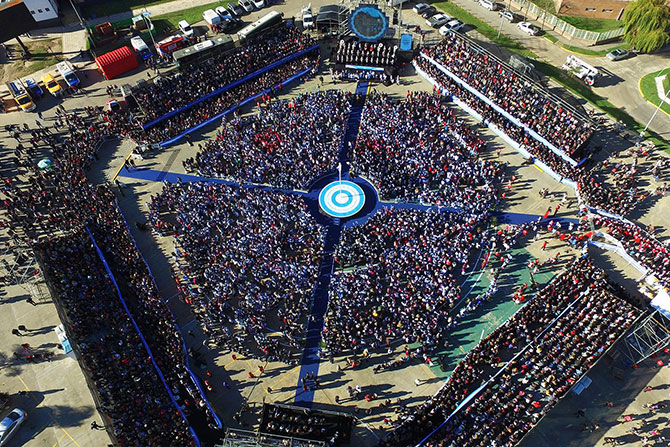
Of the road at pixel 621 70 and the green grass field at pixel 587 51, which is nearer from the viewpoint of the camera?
the road at pixel 621 70

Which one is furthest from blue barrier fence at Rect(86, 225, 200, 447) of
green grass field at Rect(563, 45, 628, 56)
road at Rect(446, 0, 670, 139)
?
green grass field at Rect(563, 45, 628, 56)

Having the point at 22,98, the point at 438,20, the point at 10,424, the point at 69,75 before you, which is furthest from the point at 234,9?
the point at 10,424

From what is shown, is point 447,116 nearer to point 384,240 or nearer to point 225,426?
point 384,240

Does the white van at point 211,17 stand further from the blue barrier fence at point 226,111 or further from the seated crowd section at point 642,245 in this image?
the seated crowd section at point 642,245

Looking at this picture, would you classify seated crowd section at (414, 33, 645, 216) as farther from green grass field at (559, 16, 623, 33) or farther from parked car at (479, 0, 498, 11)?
green grass field at (559, 16, 623, 33)

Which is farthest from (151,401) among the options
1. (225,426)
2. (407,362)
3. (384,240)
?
(384,240)

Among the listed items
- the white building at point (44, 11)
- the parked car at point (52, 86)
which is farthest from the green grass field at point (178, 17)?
the parked car at point (52, 86)

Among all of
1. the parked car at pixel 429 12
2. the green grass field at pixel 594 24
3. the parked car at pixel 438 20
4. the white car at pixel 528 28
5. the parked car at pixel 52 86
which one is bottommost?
the green grass field at pixel 594 24
